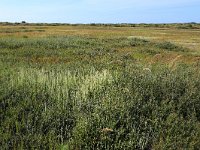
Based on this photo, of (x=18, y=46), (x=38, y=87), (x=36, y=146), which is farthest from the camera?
(x=18, y=46)

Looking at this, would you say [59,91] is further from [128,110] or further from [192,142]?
[192,142]

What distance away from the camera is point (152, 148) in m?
7.85

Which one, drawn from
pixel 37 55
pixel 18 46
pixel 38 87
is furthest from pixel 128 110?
pixel 18 46

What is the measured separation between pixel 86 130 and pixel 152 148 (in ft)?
4.10

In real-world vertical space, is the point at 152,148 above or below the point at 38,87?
below

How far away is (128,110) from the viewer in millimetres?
8500

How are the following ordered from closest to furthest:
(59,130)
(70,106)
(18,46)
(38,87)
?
(59,130) < (70,106) < (38,87) < (18,46)

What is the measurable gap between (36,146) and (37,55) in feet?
57.8

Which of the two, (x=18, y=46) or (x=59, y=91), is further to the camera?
(x=18, y=46)

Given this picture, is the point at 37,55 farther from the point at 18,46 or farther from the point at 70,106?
the point at 70,106

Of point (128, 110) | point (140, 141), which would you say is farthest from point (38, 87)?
point (140, 141)

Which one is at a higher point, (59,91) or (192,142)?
(59,91)

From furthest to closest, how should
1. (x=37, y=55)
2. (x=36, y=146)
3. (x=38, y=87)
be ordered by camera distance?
(x=37, y=55), (x=38, y=87), (x=36, y=146)

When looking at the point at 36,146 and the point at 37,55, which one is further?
the point at 37,55
